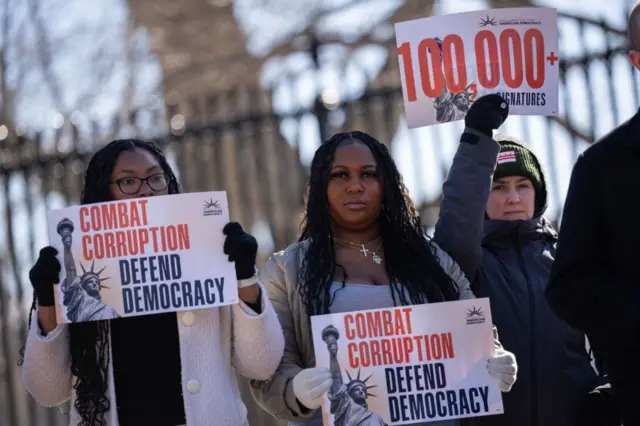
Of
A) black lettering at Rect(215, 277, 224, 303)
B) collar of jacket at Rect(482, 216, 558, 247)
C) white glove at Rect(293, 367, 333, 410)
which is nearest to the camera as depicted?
white glove at Rect(293, 367, 333, 410)

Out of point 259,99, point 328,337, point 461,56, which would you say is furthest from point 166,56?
point 328,337

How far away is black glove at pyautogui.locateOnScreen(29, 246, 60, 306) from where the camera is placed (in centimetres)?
386

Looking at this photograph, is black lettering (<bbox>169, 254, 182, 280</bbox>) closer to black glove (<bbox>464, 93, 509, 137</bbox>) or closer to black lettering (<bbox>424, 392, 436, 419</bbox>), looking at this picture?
black lettering (<bbox>424, 392, 436, 419</bbox>)

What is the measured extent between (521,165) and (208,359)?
1.53 meters

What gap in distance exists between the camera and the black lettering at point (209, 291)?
155 inches

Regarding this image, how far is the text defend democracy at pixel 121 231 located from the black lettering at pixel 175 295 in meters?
0.13

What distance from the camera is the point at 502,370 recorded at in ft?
12.8

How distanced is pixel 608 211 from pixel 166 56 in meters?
12.1

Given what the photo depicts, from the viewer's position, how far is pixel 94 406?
12.9 ft

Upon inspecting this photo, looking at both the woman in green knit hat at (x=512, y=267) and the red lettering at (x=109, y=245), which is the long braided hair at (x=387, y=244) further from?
the red lettering at (x=109, y=245)

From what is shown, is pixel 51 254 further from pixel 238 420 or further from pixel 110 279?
pixel 238 420

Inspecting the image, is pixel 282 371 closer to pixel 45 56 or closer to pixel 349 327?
pixel 349 327

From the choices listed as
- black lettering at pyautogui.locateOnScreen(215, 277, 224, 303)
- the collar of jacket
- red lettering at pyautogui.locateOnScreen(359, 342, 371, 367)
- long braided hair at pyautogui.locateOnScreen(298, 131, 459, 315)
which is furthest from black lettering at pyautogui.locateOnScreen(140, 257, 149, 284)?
the collar of jacket

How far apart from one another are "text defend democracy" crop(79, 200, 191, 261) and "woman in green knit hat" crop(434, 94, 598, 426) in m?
1.01
